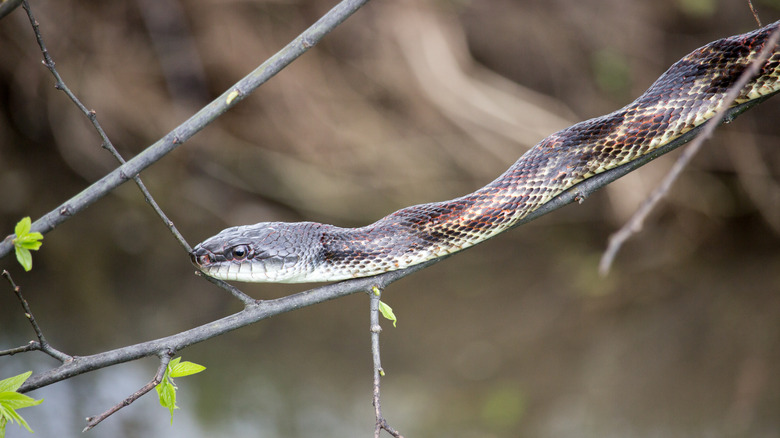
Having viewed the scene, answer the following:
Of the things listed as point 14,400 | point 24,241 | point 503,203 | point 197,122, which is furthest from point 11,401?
point 503,203

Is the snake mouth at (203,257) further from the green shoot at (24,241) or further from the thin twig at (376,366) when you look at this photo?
the green shoot at (24,241)

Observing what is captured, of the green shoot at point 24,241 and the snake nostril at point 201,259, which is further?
the snake nostril at point 201,259

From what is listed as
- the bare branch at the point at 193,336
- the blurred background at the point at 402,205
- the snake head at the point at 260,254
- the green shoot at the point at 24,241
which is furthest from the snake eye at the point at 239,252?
the blurred background at the point at 402,205

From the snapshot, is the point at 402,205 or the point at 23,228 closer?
the point at 23,228

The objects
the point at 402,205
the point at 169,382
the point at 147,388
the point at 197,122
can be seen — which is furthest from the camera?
the point at 402,205

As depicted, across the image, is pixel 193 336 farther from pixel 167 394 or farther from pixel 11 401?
pixel 11 401

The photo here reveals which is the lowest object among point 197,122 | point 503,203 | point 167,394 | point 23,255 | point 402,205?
point 167,394

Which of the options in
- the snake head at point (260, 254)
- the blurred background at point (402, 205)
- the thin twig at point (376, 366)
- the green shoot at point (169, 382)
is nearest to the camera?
the thin twig at point (376, 366)
